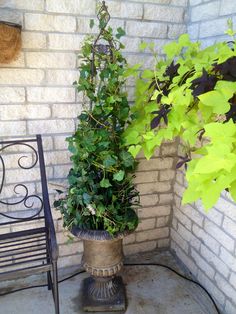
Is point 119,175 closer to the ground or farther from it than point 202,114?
closer to the ground

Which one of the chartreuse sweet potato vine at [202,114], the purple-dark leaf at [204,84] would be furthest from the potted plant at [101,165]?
the purple-dark leaf at [204,84]

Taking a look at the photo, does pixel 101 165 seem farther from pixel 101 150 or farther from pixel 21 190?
pixel 21 190

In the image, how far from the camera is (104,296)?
1.62 meters

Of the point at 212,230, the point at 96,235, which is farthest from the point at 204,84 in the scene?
the point at 212,230

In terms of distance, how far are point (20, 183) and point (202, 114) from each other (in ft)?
3.66

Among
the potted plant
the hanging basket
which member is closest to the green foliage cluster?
the potted plant

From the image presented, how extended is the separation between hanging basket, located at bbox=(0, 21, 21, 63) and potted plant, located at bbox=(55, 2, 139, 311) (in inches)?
12.2

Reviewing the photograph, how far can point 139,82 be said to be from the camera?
1.47 meters

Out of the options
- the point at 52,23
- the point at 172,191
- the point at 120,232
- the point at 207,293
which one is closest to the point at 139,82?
the point at 52,23

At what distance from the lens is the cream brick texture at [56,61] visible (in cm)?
147

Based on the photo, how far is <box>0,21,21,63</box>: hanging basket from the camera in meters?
1.25

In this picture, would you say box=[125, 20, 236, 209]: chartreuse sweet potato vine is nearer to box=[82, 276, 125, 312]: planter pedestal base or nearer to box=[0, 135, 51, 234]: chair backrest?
box=[0, 135, 51, 234]: chair backrest

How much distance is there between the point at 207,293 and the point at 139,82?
1318 millimetres

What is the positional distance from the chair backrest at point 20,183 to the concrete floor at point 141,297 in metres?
0.42
